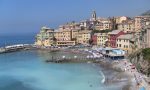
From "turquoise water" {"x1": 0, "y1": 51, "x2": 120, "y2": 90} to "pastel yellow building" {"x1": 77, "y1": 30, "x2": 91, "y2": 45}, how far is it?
2664 centimetres

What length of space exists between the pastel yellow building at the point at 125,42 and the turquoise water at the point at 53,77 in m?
9.87

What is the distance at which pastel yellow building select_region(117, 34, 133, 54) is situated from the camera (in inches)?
2234

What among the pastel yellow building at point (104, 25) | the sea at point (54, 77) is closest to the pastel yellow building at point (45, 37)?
the pastel yellow building at point (104, 25)

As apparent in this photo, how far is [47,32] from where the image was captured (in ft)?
279

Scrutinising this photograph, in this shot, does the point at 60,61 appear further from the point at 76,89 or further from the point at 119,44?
the point at 76,89

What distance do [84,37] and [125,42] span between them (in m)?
22.9

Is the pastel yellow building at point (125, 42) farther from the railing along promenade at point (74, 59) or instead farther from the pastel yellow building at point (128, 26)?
the pastel yellow building at point (128, 26)

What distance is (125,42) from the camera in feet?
193

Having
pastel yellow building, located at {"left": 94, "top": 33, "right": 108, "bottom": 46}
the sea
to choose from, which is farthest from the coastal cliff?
pastel yellow building, located at {"left": 94, "top": 33, "right": 108, "bottom": 46}

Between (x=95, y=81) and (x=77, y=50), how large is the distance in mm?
33180

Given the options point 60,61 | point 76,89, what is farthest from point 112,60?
point 76,89

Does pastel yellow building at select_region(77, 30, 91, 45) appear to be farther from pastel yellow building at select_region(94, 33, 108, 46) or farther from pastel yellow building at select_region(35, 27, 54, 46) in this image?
pastel yellow building at select_region(35, 27, 54, 46)

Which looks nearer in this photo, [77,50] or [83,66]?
[83,66]

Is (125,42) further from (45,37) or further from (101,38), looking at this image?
(45,37)
